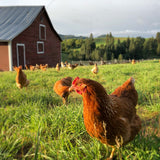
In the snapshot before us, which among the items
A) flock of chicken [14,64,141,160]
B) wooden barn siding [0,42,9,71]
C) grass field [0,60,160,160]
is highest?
wooden barn siding [0,42,9,71]

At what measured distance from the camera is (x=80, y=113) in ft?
8.66

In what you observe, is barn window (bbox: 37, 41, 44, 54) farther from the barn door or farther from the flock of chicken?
the flock of chicken

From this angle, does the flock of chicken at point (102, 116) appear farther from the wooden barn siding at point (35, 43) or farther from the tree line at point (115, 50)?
the tree line at point (115, 50)

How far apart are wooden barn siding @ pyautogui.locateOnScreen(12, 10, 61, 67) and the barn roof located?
1.84 ft

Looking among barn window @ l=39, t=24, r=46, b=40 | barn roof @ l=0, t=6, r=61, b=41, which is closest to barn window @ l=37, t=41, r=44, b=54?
barn window @ l=39, t=24, r=46, b=40

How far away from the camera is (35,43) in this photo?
1778 cm

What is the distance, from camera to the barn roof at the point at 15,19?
14.9 m

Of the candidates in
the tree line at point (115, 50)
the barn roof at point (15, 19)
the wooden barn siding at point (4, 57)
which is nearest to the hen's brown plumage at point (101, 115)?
the barn roof at point (15, 19)

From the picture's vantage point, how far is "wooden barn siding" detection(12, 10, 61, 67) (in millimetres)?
16102

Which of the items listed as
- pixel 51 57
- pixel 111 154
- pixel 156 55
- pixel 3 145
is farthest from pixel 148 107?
pixel 156 55

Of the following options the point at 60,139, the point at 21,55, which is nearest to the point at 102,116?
the point at 60,139

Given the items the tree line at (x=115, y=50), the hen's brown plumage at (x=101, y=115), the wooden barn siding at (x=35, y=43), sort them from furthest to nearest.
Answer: the tree line at (x=115, y=50) < the wooden barn siding at (x=35, y=43) < the hen's brown plumage at (x=101, y=115)

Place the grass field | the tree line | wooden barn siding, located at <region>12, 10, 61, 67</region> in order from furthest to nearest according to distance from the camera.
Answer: the tree line < wooden barn siding, located at <region>12, 10, 61, 67</region> < the grass field

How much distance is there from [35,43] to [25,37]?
5.57 feet
